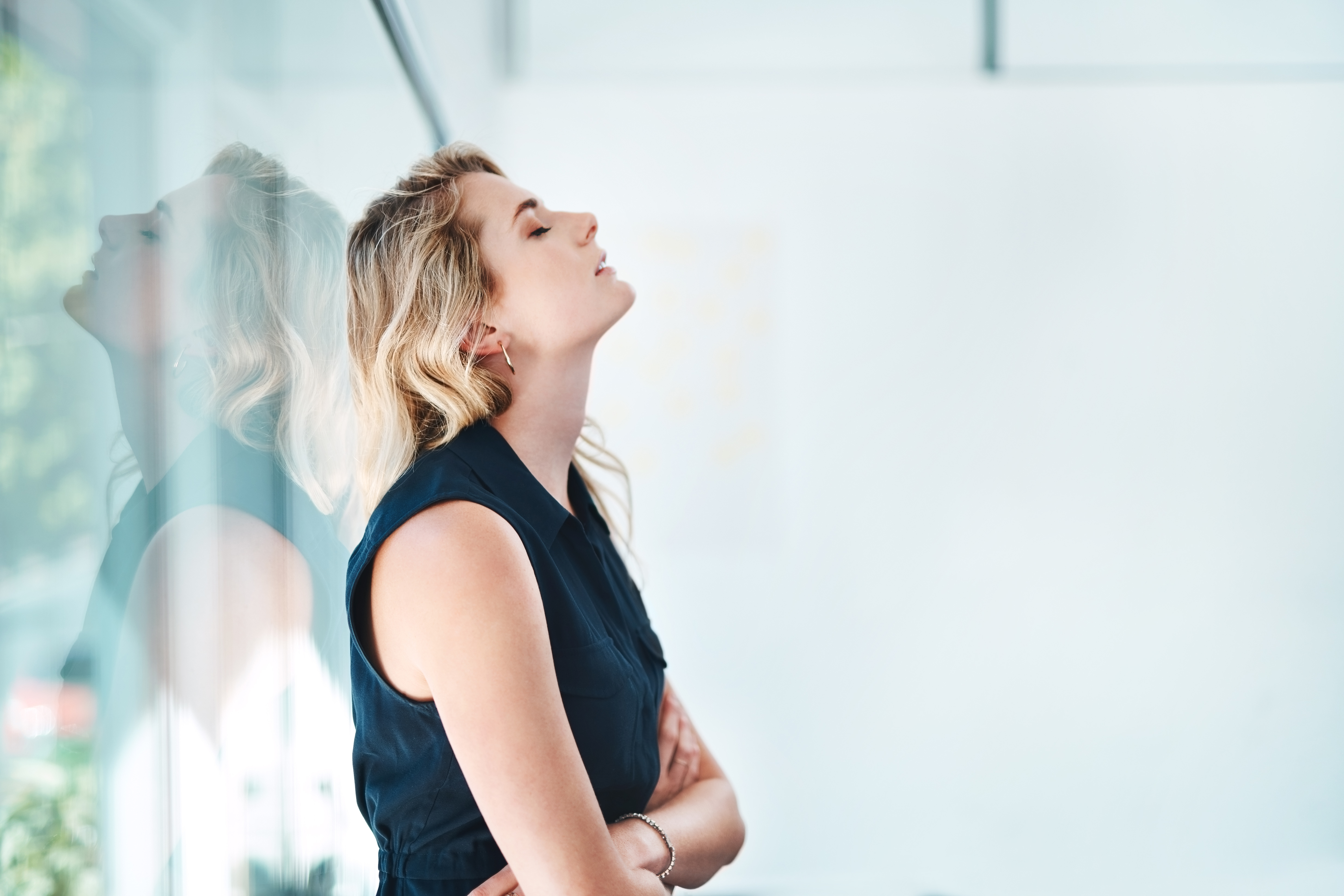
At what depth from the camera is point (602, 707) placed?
2.67 feet

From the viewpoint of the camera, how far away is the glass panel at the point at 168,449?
0.45 metres

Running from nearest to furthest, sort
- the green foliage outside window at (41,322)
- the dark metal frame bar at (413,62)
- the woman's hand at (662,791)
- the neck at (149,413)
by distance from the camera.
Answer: the green foliage outside window at (41,322), the neck at (149,413), the woman's hand at (662,791), the dark metal frame bar at (413,62)

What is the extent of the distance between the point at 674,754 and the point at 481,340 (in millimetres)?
591

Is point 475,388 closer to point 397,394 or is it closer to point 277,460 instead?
point 397,394

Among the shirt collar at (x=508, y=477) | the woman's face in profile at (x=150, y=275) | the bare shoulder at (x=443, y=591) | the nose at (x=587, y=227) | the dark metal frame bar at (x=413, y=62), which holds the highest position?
the dark metal frame bar at (x=413, y=62)

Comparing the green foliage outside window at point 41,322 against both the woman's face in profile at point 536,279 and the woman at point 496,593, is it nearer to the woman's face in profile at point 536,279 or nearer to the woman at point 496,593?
the woman at point 496,593

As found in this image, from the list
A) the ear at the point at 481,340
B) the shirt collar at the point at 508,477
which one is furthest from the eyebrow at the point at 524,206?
the shirt collar at the point at 508,477

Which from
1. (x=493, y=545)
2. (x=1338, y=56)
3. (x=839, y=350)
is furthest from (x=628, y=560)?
(x=1338, y=56)

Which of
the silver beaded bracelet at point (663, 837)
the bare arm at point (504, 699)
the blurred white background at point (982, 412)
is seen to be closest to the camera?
the bare arm at point (504, 699)

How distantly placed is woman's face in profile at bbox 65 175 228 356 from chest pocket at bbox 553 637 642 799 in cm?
45

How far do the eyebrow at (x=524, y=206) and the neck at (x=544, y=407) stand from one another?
0.17 m

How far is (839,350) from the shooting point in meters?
2.47

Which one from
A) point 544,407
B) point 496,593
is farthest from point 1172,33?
point 496,593

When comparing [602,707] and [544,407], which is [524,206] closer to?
[544,407]
